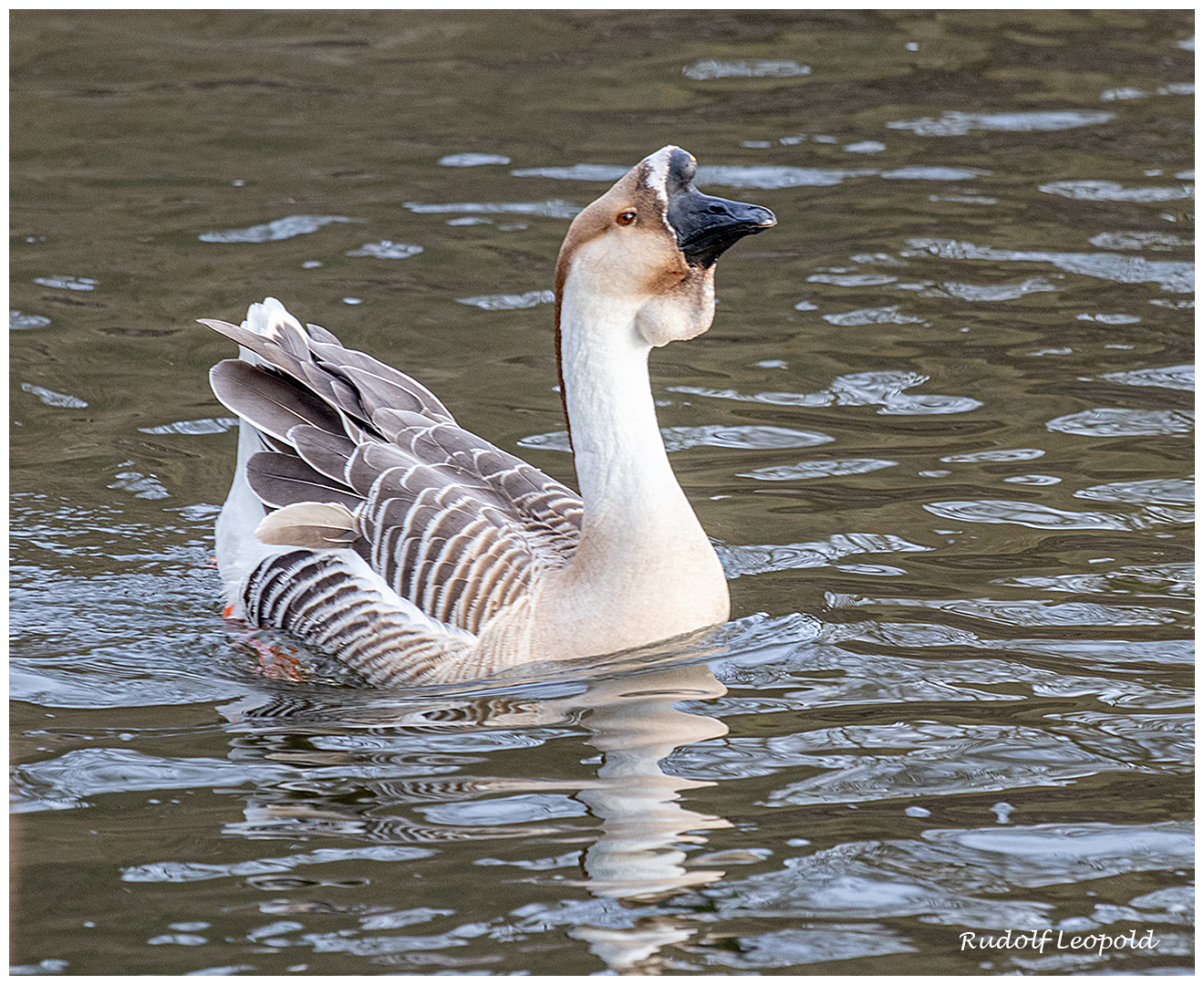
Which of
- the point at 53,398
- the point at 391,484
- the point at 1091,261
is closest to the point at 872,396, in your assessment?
the point at 1091,261

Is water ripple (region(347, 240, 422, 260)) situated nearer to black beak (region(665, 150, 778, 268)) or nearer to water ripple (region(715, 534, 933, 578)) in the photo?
water ripple (region(715, 534, 933, 578))

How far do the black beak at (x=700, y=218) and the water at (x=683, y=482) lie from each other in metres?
1.67

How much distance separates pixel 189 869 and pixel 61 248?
764 centimetres

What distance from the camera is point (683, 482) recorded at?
890 centimetres

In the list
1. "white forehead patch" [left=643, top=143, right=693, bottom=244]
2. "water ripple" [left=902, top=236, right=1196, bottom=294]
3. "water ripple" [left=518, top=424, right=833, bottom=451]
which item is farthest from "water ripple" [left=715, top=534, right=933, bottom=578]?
"water ripple" [left=902, top=236, right=1196, bottom=294]

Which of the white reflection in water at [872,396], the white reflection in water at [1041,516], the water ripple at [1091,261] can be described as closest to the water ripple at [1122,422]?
the white reflection in water at [872,396]

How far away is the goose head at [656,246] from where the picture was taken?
20.8 feet

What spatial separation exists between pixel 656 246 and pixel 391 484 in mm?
1596

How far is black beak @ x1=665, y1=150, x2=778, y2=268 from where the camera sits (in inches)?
247

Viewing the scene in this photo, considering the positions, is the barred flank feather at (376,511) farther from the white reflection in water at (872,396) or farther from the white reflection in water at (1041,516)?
the white reflection in water at (872,396)

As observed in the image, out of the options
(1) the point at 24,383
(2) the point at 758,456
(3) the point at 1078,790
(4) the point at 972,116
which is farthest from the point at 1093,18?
(3) the point at 1078,790

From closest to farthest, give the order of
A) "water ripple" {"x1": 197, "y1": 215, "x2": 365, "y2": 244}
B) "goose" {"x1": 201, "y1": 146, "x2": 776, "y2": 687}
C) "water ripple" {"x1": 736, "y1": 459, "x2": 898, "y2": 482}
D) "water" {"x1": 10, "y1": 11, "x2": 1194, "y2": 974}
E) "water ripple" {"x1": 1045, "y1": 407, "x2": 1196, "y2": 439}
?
"water" {"x1": 10, "y1": 11, "x2": 1194, "y2": 974}, "goose" {"x1": 201, "y1": 146, "x2": 776, "y2": 687}, "water ripple" {"x1": 736, "y1": 459, "x2": 898, "y2": 482}, "water ripple" {"x1": 1045, "y1": 407, "x2": 1196, "y2": 439}, "water ripple" {"x1": 197, "y1": 215, "x2": 365, "y2": 244}

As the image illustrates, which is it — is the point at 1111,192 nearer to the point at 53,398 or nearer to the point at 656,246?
the point at 656,246

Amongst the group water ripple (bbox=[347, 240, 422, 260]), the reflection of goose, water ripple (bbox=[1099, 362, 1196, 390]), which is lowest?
the reflection of goose
